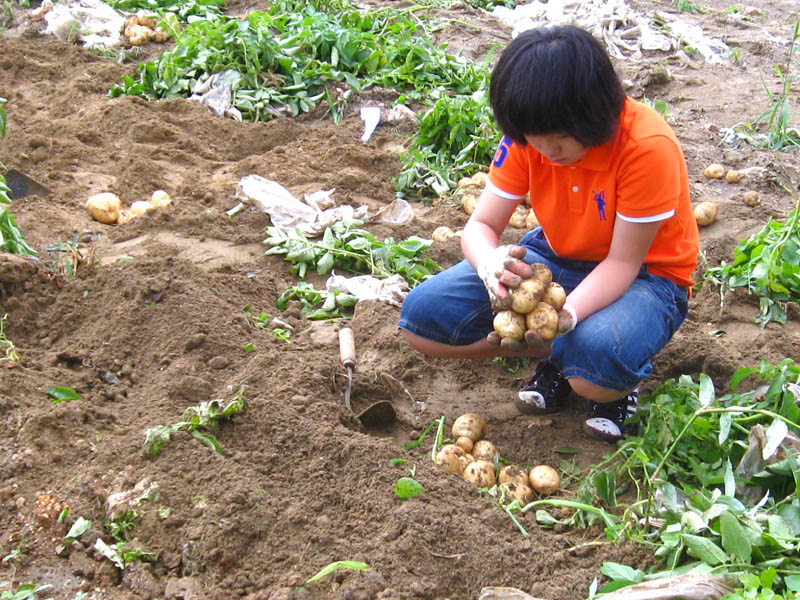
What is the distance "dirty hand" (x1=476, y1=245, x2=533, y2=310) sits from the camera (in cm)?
228

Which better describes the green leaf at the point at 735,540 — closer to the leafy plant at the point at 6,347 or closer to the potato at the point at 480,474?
the potato at the point at 480,474

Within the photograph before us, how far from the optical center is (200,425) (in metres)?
2.36

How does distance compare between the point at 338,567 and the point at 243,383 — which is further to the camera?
the point at 243,383

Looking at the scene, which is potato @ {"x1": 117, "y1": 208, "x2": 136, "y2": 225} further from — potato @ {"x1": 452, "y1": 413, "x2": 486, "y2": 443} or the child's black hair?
the child's black hair

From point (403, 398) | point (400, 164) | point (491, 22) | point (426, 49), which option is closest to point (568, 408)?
point (403, 398)

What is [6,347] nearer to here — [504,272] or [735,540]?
[504,272]

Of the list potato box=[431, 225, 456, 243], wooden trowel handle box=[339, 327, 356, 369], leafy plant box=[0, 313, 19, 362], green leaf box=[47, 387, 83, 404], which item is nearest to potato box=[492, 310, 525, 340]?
wooden trowel handle box=[339, 327, 356, 369]

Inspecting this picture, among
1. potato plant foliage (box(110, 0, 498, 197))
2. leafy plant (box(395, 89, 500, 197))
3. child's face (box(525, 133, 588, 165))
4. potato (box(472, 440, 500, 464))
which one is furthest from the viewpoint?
potato plant foliage (box(110, 0, 498, 197))

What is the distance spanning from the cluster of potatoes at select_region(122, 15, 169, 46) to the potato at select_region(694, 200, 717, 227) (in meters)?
4.58

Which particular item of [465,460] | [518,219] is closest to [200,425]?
[465,460]

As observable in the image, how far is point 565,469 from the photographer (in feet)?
8.22

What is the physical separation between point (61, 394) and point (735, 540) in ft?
6.68

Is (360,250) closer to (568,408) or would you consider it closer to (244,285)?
Answer: (244,285)

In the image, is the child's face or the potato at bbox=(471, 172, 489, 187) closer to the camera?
the child's face
